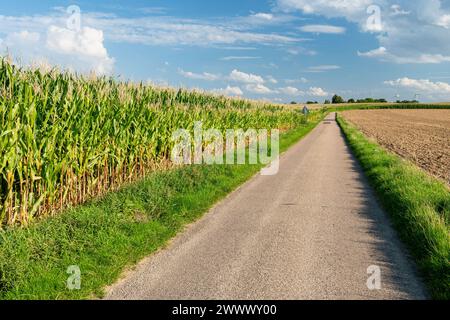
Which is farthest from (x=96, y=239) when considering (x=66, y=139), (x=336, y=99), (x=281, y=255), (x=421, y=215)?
(x=336, y=99)

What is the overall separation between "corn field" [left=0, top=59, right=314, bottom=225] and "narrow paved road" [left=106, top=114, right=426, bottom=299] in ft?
9.93

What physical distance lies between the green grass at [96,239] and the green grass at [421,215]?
457 centimetres

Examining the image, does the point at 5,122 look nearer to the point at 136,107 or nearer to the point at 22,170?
the point at 22,170

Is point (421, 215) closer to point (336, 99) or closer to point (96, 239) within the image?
point (96, 239)

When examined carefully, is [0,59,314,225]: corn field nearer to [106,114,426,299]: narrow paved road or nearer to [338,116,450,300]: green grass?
[106,114,426,299]: narrow paved road

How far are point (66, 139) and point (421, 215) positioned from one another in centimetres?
781

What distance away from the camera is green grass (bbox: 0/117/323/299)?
233 inches

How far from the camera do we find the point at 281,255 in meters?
7.32

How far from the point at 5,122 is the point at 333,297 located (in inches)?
261

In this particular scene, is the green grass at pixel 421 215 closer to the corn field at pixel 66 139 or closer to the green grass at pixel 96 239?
the green grass at pixel 96 239

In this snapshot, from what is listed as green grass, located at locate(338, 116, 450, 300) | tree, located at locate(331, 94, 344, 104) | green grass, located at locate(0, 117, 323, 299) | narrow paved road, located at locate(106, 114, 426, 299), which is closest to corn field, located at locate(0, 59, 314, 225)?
green grass, located at locate(0, 117, 323, 299)

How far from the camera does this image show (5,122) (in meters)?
7.98

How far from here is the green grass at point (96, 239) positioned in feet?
19.4
